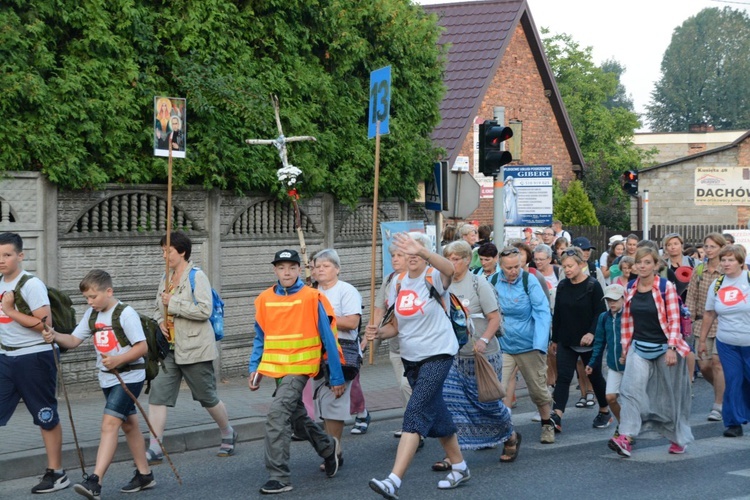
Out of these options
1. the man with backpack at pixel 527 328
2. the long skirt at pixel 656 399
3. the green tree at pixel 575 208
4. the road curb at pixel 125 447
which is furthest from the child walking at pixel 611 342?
the green tree at pixel 575 208

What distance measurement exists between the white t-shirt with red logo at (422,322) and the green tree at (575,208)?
85.7 feet

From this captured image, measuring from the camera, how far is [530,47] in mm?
33406

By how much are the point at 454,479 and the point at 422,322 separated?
117cm

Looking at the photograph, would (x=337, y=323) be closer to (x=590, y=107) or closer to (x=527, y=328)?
(x=527, y=328)

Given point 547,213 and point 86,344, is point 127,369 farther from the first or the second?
point 547,213

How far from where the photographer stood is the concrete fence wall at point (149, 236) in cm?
1140

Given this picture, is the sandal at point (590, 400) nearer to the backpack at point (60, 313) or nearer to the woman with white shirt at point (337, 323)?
the woman with white shirt at point (337, 323)

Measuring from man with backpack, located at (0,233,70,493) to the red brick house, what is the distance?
19.5m

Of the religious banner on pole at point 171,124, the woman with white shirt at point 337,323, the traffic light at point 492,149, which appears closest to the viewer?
the woman with white shirt at point 337,323

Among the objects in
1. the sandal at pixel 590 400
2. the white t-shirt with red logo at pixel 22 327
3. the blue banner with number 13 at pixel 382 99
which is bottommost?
the sandal at pixel 590 400

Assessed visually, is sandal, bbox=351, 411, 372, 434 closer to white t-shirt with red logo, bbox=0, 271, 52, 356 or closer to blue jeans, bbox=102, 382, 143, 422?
blue jeans, bbox=102, 382, 143, 422

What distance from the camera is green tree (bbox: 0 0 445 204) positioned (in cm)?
1120

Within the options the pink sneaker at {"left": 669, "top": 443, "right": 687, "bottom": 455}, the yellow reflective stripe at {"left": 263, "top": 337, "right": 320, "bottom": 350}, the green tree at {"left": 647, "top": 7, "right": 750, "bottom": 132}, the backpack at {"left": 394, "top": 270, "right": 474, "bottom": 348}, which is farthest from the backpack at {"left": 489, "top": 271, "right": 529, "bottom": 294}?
the green tree at {"left": 647, "top": 7, "right": 750, "bottom": 132}

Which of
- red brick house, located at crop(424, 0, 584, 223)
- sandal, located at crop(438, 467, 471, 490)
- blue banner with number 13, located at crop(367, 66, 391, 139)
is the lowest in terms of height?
sandal, located at crop(438, 467, 471, 490)
